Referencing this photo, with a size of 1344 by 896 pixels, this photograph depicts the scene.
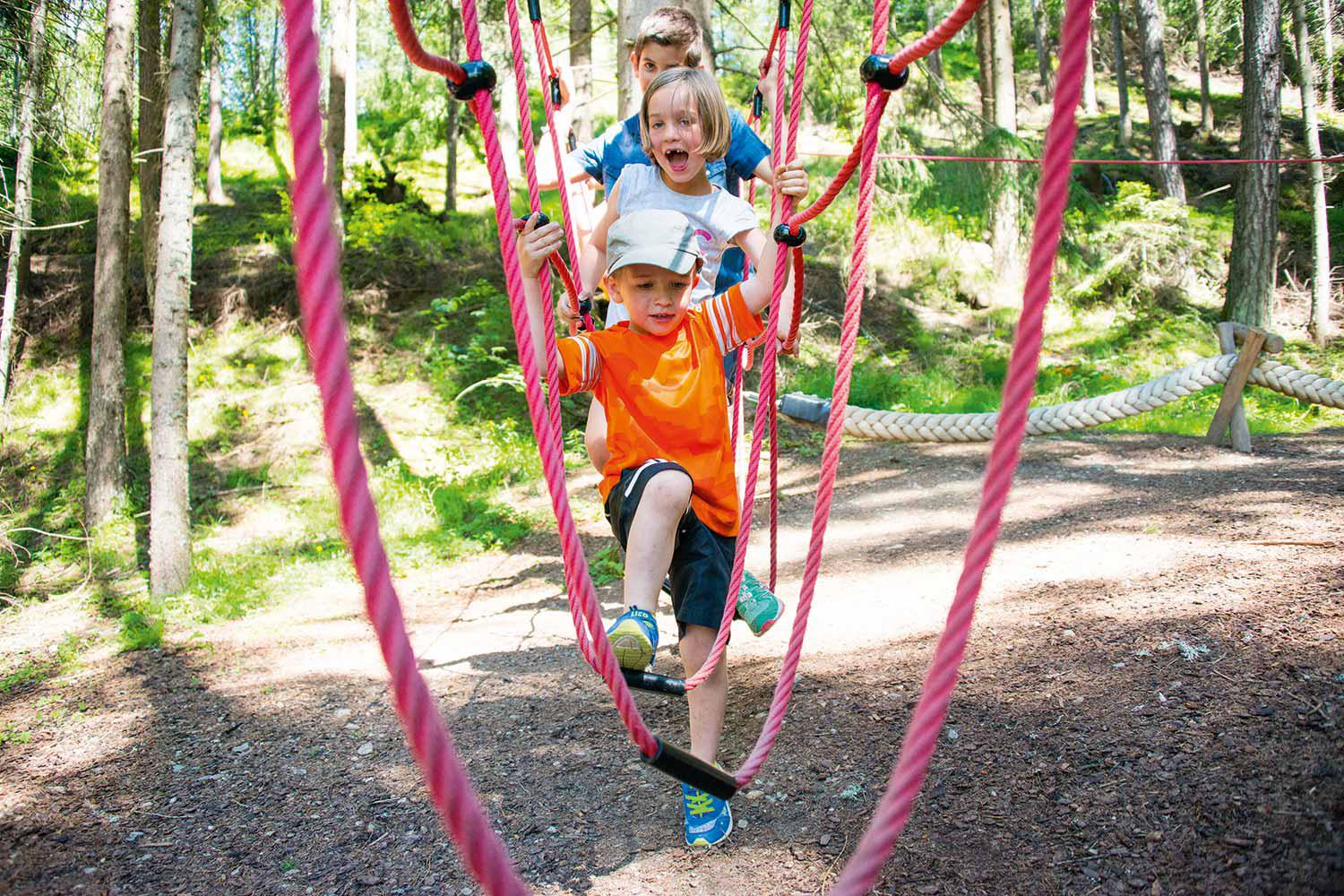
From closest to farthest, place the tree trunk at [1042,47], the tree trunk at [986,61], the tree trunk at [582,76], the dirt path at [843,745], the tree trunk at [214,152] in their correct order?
1. the dirt path at [843,745]
2. the tree trunk at [582,76]
3. the tree trunk at [986,61]
4. the tree trunk at [214,152]
5. the tree trunk at [1042,47]

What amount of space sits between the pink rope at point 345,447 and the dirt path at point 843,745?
4.88 ft

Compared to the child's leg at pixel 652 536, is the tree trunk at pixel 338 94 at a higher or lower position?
higher

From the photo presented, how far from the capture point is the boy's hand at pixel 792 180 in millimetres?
2143

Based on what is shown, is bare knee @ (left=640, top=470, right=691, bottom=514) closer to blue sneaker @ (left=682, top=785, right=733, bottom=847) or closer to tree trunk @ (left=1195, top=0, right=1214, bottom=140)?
blue sneaker @ (left=682, top=785, right=733, bottom=847)

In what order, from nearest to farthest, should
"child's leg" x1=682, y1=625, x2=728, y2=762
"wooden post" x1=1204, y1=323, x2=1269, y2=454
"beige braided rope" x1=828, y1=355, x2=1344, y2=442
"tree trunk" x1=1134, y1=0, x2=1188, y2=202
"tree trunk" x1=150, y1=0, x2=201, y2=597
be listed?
"child's leg" x1=682, y1=625, x2=728, y2=762
"beige braided rope" x1=828, y1=355, x2=1344, y2=442
"wooden post" x1=1204, y1=323, x2=1269, y2=454
"tree trunk" x1=150, y1=0, x2=201, y2=597
"tree trunk" x1=1134, y1=0, x2=1188, y2=202

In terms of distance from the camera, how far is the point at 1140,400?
548cm

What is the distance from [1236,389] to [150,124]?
10.1 meters

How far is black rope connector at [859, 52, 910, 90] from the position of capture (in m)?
1.89

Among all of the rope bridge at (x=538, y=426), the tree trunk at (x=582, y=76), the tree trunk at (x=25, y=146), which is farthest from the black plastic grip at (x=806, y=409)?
the tree trunk at (x=25, y=146)

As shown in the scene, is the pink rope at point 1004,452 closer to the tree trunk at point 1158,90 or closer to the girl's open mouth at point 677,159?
the girl's open mouth at point 677,159

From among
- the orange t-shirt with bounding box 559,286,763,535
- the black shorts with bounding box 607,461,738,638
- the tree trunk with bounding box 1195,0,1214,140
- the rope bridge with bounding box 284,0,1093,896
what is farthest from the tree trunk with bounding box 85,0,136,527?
the tree trunk with bounding box 1195,0,1214,140

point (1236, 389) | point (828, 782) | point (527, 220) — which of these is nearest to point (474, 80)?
point (527, 220)

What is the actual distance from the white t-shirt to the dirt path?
1.36m

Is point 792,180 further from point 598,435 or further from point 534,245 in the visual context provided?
point 598,435
